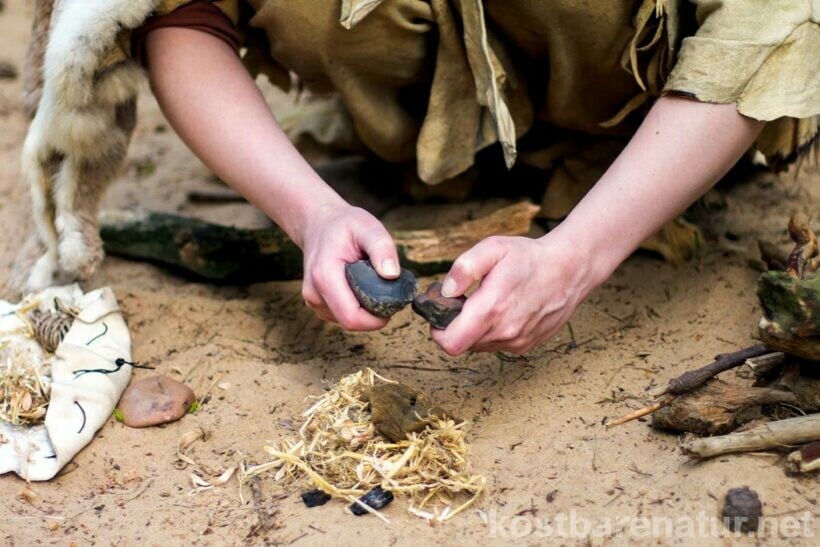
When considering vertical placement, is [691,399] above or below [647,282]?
above

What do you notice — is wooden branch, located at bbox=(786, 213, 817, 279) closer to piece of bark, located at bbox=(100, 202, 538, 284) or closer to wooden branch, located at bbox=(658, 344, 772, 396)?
wooden branch, located at bbox=(658, 344, 772, 396)

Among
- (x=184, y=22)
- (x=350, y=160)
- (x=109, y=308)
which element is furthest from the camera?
(x=350, y=160)

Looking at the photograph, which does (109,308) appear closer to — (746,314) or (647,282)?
(647,282)

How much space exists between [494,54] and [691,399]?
741mm

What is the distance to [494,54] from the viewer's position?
1.75 metres

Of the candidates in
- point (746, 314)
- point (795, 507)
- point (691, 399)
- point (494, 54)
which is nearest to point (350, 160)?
point (494, 54)

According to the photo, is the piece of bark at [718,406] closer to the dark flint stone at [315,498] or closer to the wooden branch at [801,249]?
the wooden branch at [801,249]

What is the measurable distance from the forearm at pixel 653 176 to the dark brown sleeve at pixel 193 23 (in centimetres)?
74

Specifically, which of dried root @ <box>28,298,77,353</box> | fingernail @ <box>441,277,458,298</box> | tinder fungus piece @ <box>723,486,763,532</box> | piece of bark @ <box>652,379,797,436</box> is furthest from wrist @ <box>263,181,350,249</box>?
tinder fungus piece @ <box>723,486,763,532</box>

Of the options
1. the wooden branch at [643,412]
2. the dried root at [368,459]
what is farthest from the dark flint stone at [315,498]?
the wooden branch at [643,412]

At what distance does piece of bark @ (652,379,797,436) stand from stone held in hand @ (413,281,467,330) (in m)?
0.35

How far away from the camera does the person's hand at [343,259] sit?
4.45ft

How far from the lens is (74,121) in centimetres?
174

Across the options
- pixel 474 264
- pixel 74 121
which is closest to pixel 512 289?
pixel 474 264
